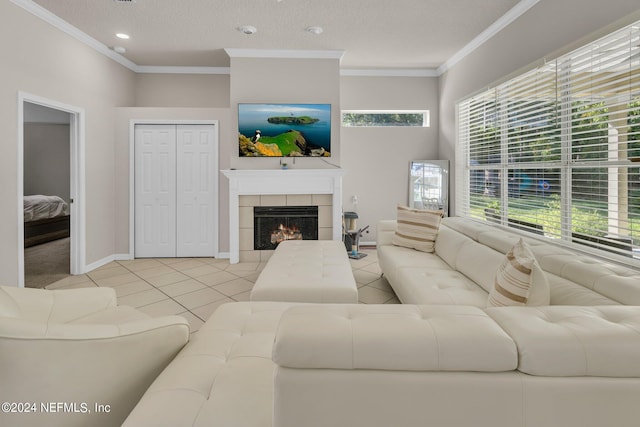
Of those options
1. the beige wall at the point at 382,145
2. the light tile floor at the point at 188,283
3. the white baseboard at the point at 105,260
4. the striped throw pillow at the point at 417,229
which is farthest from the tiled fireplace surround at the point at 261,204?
the white baseboard at the point at 105,260

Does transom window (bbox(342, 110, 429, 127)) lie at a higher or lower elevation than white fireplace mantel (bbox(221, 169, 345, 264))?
higher

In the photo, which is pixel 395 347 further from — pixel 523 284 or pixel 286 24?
pixel 286 24

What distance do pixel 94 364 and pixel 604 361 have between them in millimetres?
1485

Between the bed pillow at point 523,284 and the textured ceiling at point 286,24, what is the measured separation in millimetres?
2811

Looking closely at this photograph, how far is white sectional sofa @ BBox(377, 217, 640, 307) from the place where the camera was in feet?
5.07

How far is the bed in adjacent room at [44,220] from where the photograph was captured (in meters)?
5.51

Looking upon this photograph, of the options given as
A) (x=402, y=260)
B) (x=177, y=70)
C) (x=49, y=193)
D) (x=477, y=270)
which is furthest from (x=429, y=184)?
(x=49, y=193)

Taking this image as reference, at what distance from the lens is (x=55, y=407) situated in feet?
3.59

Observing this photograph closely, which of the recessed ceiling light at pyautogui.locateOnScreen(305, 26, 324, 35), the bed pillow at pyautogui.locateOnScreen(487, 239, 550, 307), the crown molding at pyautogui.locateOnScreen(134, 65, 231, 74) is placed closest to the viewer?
the bed pillow at pyautogui.locateOnScreen(487, 239, 550, 307)

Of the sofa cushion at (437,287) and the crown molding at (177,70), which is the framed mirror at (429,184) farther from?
the crown molding at (177,70)

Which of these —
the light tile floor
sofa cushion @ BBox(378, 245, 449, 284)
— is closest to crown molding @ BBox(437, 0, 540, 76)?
sofa cushion @ BBox(378, 245, 449, 284)

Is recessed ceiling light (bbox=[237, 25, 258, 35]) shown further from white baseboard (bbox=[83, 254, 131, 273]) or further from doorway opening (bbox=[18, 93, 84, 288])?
white baseboard (bbox=[83, 254, 131, 273])

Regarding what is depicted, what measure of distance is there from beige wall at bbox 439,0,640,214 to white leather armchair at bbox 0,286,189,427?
314 cm

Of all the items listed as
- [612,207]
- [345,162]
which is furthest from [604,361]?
[345,162]
